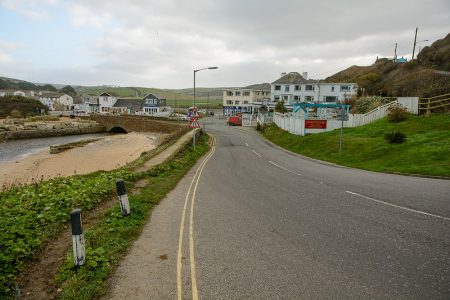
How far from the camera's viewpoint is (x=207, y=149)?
35.4 meters

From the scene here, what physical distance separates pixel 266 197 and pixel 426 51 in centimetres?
7679

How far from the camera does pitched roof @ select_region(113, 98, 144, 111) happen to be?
115 meters

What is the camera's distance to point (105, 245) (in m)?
8.48

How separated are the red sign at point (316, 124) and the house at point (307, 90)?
36.9m

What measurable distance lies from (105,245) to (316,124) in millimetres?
35621

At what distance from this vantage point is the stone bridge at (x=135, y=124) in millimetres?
68250

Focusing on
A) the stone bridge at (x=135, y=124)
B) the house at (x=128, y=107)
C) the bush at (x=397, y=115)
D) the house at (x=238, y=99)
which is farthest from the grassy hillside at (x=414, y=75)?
the house at (x=128, y=107)

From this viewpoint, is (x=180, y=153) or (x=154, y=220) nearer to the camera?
(x=154, y=220)

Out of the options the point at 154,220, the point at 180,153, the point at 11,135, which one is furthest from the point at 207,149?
the point at 11,135

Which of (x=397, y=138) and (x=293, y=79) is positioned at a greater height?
(x=293, y=79)

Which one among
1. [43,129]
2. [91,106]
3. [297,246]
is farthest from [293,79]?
[297,246]

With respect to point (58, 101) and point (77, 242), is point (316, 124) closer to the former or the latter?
point (77, 242)

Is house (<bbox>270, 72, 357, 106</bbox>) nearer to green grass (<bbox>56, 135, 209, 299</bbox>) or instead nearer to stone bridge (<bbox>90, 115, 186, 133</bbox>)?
stone bridge (<bbox>90, 115, 186, 133</bbox>)

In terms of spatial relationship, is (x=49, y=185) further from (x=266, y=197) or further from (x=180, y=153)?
(x=180, y=153)
